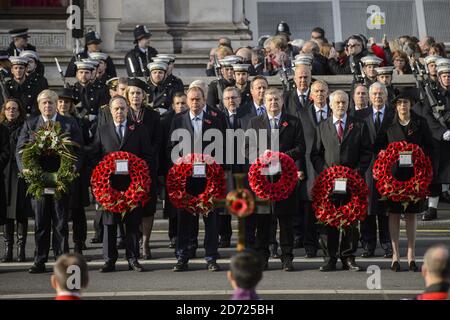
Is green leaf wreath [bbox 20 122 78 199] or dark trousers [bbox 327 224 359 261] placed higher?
green leaf wreath [bbox 20 122 78 199]

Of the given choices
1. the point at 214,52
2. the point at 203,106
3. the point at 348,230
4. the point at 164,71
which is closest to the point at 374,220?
the point at 348,230

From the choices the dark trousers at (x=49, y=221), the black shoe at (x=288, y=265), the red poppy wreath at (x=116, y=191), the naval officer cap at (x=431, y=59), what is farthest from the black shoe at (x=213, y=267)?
the naval officer cap at (x=431, y=59)

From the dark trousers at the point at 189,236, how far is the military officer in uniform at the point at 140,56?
6.24 m

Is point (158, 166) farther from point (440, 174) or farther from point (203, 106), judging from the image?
point (440, 174)

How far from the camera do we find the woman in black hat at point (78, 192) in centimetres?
1747

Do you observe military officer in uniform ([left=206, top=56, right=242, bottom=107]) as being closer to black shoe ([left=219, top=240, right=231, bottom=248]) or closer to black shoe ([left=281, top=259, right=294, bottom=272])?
black shoe ([left=219, top=240, right=231, bottom=248])

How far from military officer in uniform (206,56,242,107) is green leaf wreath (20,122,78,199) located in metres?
3.82

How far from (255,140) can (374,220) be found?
2109 mm

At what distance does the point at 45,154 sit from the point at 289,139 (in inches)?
116

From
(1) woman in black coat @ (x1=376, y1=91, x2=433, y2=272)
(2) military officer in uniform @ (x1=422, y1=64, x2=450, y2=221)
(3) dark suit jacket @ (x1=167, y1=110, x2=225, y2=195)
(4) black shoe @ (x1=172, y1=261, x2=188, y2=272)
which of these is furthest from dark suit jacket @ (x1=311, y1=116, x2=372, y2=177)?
(2) military officer in uniform @ (x1=422, y1=64, x2=450, y2=221)

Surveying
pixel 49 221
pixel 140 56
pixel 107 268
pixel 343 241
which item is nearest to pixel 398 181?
pixel 343 241

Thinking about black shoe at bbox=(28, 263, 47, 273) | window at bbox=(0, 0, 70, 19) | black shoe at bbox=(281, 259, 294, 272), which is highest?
window at bbox=(0, 0, 70, 19)

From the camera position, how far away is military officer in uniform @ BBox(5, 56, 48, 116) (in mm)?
20188

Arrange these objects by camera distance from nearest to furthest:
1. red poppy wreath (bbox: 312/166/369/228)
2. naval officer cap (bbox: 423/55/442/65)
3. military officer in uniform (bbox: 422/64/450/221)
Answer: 1. red poppy wreath (bbox: 312/166/369/228)
2. military officer in uniform (bbox: 422/64/450/221)
3. naval officer cap (bbox: 423/55/442/65)
